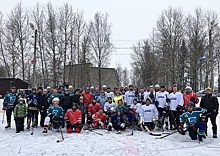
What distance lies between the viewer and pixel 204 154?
266 inches

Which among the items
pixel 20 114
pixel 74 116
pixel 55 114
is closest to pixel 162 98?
pixel 74 116

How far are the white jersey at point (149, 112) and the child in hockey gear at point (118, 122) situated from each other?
0.80 meters

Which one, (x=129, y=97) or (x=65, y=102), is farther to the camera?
(x=129, y=97)

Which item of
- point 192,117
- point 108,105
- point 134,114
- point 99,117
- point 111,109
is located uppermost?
point 108,105

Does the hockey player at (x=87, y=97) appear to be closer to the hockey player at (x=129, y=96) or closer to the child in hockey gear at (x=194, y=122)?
the hockey player at (x=129, y=96)

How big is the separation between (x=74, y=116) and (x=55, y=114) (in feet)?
2.31

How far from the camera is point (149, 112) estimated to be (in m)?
9.95

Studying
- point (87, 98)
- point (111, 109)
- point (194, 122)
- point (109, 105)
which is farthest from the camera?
point (87, 98)

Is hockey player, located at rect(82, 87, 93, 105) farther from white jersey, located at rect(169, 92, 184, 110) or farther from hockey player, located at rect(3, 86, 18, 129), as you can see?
white jersey, located at rect(169, 92, 184, 110)

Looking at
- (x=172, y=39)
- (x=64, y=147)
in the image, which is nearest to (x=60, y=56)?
(x=172, y=39)

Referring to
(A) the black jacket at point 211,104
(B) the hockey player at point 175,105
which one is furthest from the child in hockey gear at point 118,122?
(A) the black jacket at point 211,104

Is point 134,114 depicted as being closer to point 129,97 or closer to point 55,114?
point 129,97

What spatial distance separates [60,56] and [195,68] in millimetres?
15703

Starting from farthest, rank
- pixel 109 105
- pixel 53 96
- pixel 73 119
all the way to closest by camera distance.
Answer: pixel 109 105
pixel 53 96
pixel 73 119
